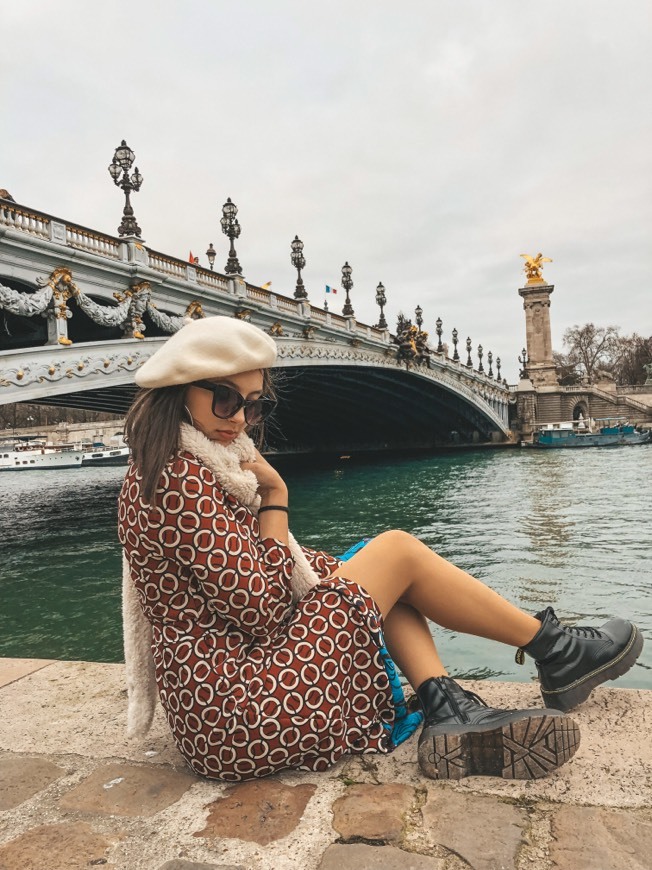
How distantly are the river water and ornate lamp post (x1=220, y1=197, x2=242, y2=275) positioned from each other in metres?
6.43

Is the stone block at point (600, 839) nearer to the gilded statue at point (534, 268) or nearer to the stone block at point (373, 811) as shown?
the stone block at point (373, 811)

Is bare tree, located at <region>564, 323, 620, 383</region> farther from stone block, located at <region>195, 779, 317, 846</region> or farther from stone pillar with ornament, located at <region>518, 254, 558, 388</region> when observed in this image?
stone block, located at <region>195, 779, 317, 846</region>

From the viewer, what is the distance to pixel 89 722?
2615 millimetres

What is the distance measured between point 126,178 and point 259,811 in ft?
48.6

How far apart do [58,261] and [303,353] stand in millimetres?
9667

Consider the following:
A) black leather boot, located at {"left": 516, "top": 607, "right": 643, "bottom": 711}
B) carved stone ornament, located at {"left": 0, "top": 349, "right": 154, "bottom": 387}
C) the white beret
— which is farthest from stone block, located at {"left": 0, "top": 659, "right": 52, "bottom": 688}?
carved stone ornament, located at {"left": 0, "top": 349, "right": 154, "bottom": 387}

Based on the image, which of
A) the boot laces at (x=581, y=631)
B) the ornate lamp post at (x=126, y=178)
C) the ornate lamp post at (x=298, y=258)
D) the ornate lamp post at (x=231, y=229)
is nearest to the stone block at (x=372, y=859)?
the boot laces at (x=581, y=631)

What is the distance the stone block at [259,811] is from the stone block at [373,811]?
118 mm

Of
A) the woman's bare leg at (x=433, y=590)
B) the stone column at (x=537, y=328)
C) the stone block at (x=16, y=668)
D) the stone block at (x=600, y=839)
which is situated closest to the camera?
the stone block at (x=600, y=839)

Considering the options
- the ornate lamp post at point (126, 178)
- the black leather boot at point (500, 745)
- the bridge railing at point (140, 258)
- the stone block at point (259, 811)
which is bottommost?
the stone block at point (259, 811)

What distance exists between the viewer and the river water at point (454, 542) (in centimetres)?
664

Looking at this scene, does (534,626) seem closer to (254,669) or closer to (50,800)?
(254,669)

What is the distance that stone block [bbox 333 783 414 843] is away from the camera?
180 centimetres

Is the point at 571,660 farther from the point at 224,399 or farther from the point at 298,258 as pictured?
the point at 298,258
